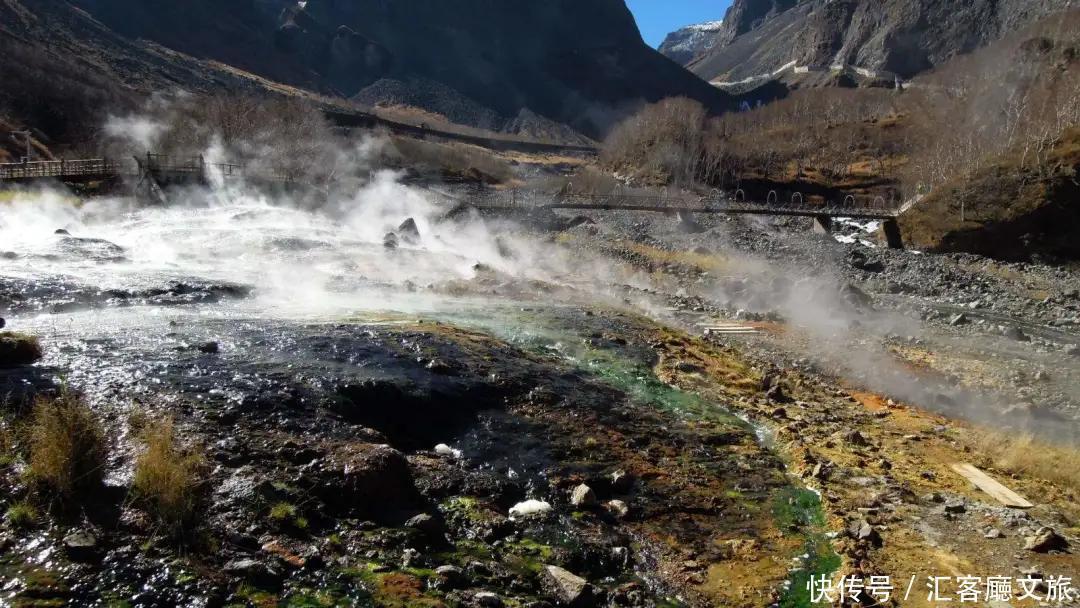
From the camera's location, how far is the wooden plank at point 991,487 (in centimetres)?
888

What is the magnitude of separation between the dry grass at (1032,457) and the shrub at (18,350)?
15.0 m

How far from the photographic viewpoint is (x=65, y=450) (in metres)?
6.63

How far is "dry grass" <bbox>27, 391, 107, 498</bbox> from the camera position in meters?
6.36

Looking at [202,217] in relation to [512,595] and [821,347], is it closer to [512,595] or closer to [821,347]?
[821,347]

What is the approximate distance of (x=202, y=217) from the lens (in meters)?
32.1

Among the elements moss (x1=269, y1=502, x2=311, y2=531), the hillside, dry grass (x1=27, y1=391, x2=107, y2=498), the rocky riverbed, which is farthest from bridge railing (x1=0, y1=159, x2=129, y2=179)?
the hillside

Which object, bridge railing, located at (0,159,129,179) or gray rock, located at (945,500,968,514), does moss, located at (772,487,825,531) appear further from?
bridge railing, located at (0,159,129,179)

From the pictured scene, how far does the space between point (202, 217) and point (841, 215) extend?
38662mm

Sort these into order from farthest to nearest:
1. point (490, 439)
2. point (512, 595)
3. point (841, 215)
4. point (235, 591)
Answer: point (841, 215), point (490, 439), point (512, 595), point (235, 591)

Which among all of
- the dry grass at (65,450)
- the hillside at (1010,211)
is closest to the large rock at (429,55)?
the hillside at (1010,211)

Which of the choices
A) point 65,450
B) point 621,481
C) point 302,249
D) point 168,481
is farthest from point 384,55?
point 168,481

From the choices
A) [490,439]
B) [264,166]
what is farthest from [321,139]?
[490,439]

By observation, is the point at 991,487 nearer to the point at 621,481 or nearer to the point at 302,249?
the point at 621,481

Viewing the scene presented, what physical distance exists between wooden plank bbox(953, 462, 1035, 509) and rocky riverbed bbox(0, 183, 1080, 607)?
21 centimetres
